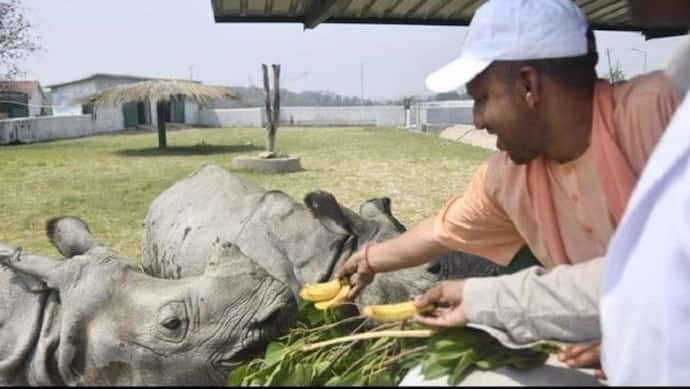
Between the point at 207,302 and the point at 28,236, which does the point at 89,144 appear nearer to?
the point at 28,236

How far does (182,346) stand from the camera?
99.0 inches

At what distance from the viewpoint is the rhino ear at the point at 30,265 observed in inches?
108

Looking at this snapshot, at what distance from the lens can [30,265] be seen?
278 cm

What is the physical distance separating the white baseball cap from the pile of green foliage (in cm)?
59

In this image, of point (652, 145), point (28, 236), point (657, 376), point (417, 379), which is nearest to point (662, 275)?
point (657, 376)

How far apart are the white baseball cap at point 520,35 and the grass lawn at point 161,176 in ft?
21.9

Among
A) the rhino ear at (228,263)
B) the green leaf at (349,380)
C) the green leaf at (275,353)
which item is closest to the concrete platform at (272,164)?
the rhino ear at (228,263)

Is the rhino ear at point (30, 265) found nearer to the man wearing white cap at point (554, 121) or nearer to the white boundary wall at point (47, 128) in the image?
the man wearing white cap at point (554, 121)

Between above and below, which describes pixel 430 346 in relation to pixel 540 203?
below

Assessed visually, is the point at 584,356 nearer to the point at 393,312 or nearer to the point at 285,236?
the point at 393,312

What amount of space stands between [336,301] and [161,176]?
14377mm

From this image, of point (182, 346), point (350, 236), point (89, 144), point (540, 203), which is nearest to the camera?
point (540, 203)

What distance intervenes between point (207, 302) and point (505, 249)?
38.8 inches

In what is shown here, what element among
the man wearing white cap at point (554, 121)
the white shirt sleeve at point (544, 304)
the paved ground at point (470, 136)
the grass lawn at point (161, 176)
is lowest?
the grass lawn at point (161, 176)
